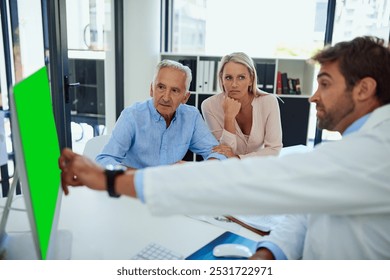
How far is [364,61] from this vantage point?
3.19 ft

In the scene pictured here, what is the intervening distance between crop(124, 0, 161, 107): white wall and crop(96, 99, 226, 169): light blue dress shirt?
243 centimetres

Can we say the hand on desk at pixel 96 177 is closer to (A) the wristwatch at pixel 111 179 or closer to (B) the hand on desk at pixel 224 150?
(A) the wristwatch at pixel 111 179

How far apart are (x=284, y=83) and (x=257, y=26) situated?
35.1 inches

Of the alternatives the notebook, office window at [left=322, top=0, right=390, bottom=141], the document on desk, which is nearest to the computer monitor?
the notebook

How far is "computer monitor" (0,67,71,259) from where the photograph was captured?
2.29 ft

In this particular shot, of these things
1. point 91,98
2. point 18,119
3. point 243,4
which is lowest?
point 91,98

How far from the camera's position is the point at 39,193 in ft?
2.62

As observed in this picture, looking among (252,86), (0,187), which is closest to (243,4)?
(252,86)

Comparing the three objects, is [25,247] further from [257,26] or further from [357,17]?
[357,17]

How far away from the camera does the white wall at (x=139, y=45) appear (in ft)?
13.7

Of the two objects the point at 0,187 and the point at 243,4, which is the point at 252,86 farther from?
the point at 243,4

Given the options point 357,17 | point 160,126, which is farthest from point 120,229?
point 357,17
